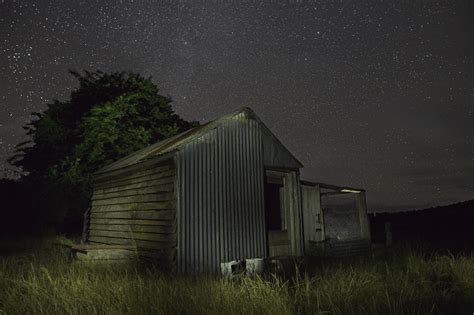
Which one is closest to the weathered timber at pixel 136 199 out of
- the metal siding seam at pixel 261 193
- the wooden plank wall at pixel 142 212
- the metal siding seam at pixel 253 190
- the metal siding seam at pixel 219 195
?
the wooden plank wall at pixel 142 212

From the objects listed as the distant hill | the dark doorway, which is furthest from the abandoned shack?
the distant hill

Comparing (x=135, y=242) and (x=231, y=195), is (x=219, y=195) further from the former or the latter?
(x=135, y=242)

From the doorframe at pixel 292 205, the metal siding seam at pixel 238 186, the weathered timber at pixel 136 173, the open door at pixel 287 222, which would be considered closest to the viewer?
the weathered timber at pixel 136 173

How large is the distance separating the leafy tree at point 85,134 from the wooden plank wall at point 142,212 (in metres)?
6.31

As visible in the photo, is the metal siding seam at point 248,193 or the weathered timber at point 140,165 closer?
the weathered timber at point 140,165

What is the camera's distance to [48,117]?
21656 millimetres

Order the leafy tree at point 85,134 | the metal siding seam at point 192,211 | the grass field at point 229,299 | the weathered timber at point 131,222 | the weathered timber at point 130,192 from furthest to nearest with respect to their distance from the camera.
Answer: the leafy tree at point 85,134, the weathered timber at point 130,192, the weathered timber at point 131,222, the metal siding seam at point 192,211, the grass field at point 229,299

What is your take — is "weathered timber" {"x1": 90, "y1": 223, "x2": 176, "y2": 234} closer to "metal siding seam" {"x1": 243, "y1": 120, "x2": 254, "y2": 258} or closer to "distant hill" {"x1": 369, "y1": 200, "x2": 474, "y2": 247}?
"metal siding seam" {"x1": 243, "y1": 120, "x2": 254, "y2": 258}

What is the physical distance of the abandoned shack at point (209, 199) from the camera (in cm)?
922

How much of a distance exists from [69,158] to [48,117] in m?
3.67

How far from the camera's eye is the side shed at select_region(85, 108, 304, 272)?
9.22 metres

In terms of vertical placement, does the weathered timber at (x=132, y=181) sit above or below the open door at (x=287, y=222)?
above

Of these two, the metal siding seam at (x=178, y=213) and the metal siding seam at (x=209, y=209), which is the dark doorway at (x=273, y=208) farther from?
the metal siding seam at (x=178, y=213)

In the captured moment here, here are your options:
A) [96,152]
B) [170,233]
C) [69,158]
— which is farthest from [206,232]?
[69,158]
